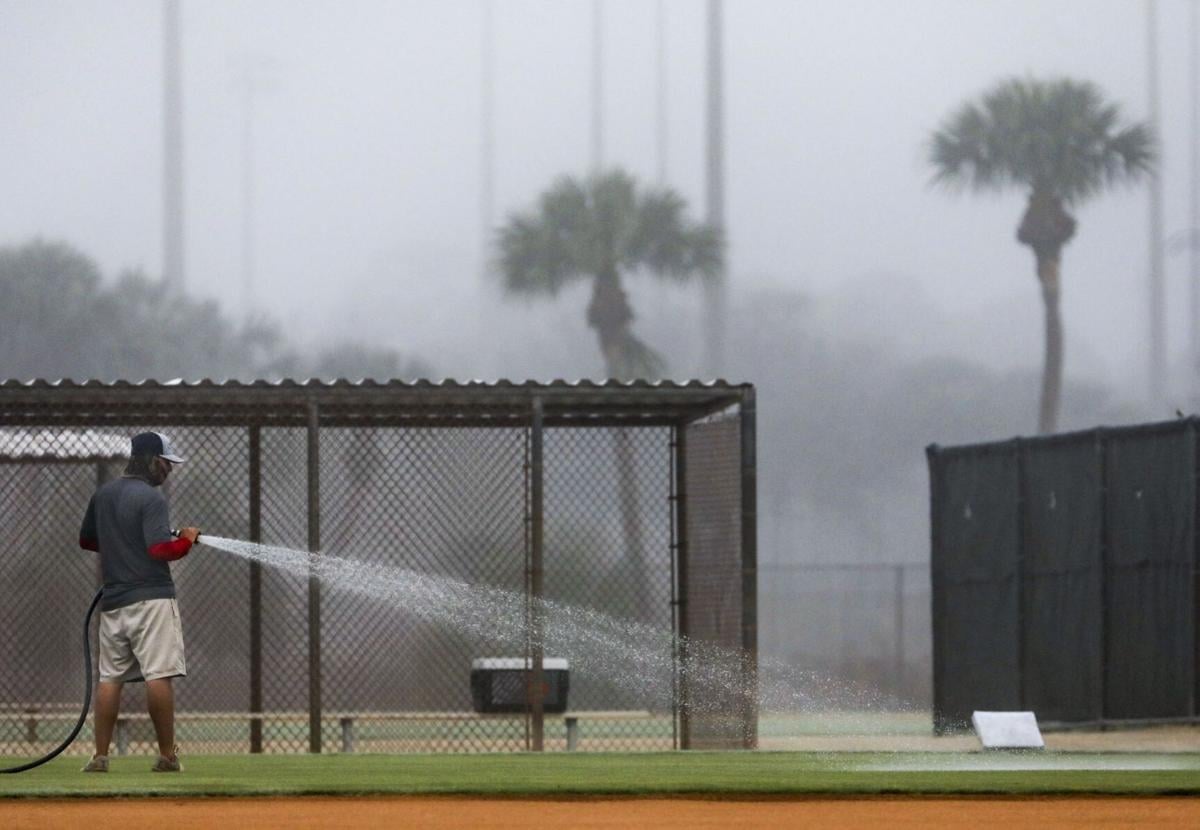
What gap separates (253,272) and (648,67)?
1698cm

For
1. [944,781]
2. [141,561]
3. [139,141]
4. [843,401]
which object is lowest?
[944,781]

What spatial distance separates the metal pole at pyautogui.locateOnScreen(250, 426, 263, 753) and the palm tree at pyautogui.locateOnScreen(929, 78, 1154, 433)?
4328cm

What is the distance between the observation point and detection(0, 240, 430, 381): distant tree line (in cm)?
7206

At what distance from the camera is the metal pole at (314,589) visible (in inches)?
551

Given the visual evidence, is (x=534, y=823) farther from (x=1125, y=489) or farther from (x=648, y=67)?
(x=648, y=67)

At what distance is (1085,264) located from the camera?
81.8 meters

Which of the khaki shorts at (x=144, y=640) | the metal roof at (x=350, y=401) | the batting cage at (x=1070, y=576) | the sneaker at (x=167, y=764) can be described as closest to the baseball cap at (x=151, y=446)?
the khaki shorts at (x=144, y=640)

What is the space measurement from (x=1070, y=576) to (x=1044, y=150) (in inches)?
1625

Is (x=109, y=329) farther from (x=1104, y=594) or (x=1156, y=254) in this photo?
(x=1104, y=594)

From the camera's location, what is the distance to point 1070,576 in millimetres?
17875

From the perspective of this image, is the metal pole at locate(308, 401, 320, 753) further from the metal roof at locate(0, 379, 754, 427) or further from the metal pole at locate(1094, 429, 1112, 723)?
the metal pole at locate(1094, 429, 1112, 723)

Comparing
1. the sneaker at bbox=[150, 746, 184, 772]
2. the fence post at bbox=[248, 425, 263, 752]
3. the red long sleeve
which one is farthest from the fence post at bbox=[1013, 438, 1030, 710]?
the red long sleeve

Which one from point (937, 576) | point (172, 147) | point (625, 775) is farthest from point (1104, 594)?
point (172, 147)

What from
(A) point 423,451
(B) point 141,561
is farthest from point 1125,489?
(B) point 141,561
